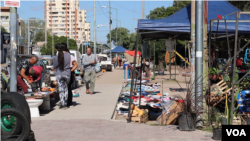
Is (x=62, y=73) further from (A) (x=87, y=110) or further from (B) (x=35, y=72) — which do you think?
(B) (x=35, y=72)

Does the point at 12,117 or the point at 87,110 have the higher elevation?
the point at 12,117

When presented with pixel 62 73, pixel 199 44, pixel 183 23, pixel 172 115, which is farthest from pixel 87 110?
pixel 199 44

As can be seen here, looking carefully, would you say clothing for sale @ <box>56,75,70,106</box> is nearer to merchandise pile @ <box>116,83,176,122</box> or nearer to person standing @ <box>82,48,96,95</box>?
merchandise pile @ <box>116,83,176,122</box>

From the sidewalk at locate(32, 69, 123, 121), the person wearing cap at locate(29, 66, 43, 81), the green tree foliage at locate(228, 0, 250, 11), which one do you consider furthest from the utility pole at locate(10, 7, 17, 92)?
the green tree foliage at locate(228, 0, 250, 11)

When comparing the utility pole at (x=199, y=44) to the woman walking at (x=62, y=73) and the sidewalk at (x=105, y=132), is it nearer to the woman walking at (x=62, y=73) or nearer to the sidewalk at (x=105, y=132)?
the sidewalk at (x=105, y=132)

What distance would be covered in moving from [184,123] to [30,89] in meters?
4.95

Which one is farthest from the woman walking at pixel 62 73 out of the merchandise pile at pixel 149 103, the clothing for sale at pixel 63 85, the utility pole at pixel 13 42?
the utility pole at pixel 13 42

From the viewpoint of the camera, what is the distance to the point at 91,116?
29.4 ft

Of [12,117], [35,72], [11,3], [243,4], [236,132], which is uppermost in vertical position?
[243,4]

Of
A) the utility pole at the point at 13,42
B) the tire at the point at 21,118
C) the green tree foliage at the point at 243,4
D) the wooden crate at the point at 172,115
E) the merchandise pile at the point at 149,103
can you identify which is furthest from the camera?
the green tree foliage at the point at 243,4

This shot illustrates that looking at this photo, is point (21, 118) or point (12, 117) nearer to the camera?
point (21, 118)

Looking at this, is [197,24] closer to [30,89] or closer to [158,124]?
[158,124]

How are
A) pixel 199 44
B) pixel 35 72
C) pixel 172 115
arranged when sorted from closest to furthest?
pixel 199 44
pixel 172 115
pixel 35 72

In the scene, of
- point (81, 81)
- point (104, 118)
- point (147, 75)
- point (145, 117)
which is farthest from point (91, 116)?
point (147, 75)
